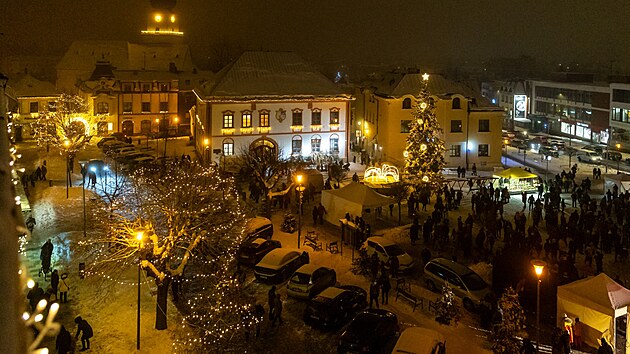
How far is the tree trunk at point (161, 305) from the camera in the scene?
14.9 meters

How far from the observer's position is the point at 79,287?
17.5 meters

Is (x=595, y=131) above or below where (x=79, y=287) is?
above

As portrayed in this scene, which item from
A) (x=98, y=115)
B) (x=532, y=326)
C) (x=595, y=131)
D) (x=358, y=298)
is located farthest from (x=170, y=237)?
(x=595, y=131)

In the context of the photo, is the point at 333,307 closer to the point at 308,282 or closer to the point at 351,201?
the point at 308,282

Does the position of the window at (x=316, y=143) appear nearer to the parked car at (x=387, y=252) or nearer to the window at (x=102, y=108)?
the parked car at (x=387, y=252)

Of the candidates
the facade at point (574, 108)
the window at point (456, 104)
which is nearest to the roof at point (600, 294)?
the window at point (456, 104)

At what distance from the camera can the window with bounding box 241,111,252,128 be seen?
39.0 metres

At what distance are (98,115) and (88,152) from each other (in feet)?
28.0

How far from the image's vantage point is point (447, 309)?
15.9 m

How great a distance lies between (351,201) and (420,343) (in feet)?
38.1

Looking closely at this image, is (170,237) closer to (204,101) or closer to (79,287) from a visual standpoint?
(79,287)

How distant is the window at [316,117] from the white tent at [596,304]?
2750cm

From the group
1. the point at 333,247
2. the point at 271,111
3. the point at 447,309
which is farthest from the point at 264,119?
the point at 447,309

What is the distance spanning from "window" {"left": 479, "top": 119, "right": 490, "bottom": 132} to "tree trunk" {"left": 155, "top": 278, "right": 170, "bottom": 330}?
3165 cm
